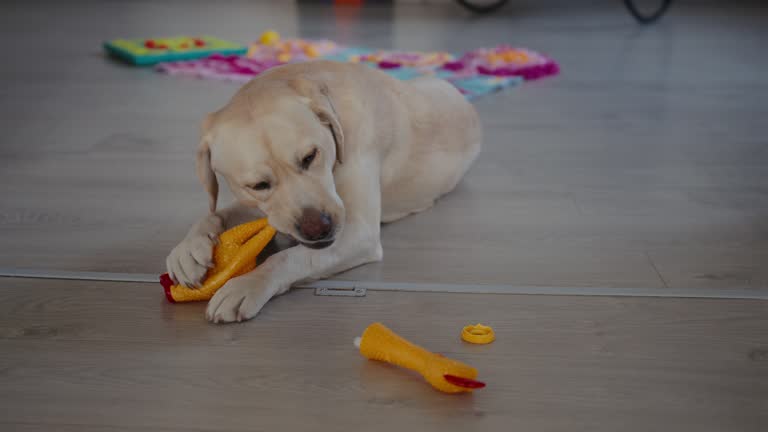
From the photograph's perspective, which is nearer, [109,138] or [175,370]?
[175,370]

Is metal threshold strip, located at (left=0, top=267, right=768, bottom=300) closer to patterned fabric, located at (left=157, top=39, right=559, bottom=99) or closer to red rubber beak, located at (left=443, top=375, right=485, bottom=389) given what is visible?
red rubber beak, located at (left=443, top=375, right=485, bottom=389)

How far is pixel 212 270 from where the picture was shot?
1.75 meters

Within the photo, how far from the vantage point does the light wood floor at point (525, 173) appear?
1.96m

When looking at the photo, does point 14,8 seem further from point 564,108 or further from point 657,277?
point 657,277

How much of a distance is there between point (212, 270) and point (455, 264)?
587 millimetres

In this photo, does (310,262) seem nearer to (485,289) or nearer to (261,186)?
(261,186)

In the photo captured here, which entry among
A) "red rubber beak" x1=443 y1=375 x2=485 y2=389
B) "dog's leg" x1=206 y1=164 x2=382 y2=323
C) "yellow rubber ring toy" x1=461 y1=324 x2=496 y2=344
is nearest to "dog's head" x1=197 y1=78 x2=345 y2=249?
"dog's leg" x1=206 y1=164 x2=382 y2=323

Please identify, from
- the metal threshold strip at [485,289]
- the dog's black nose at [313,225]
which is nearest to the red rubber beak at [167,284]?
the metal threshold strip at [485,289]

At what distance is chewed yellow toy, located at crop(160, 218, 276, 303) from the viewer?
171 cm

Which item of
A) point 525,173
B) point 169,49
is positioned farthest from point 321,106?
point 169,49

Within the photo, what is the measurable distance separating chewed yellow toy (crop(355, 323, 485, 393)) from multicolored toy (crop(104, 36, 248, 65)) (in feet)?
11.7

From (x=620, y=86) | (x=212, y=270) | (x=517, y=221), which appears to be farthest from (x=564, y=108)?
(x=212, y=270)

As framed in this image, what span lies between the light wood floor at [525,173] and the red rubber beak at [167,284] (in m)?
0.20

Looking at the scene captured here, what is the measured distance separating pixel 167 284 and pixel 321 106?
1.69 ft
